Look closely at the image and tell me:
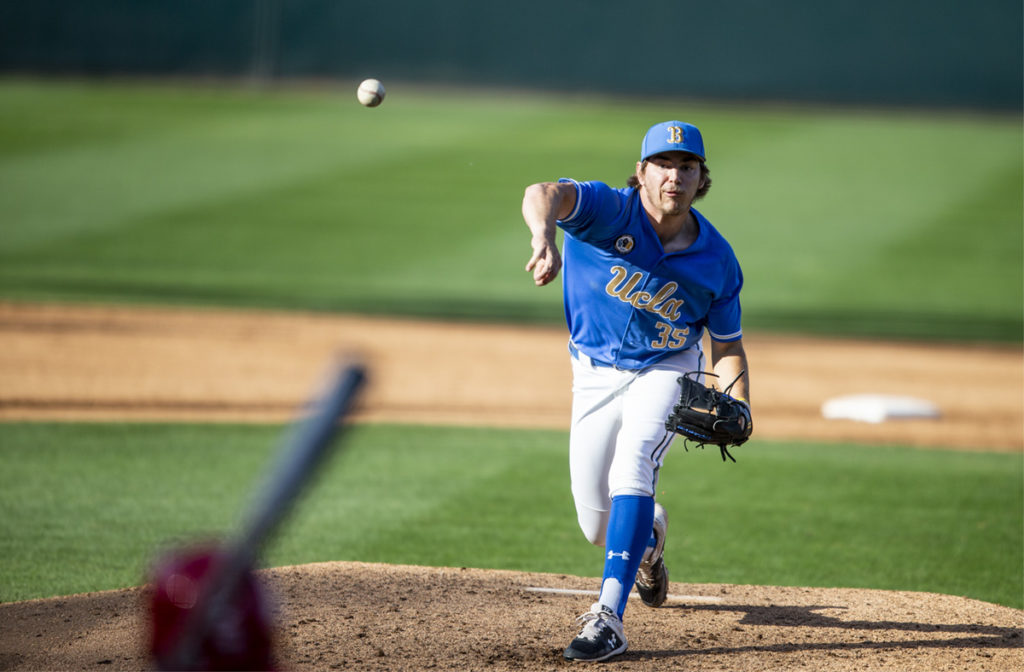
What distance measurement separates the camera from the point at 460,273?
52.4ft

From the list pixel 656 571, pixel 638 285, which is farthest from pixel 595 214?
pixel 656 571

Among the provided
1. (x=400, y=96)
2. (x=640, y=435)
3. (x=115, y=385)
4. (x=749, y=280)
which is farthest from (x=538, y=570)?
(x=400, y=96)

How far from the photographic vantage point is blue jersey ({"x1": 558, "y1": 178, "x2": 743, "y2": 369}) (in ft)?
15.2

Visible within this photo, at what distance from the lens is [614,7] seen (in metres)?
29.6

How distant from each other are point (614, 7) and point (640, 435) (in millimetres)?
26602

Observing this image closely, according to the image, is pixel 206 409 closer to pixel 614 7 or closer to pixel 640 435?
pixel 640 435

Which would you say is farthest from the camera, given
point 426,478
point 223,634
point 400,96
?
point 400,96

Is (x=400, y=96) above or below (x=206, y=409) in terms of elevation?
above

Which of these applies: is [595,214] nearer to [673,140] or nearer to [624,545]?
[673,140]

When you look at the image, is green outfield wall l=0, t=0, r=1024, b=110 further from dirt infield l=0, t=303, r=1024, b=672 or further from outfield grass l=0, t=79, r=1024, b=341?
dirt infield l=0, t=303, r=1024, b=672

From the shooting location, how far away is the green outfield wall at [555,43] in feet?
94.1

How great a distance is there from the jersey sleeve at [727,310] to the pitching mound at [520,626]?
3.91 feet

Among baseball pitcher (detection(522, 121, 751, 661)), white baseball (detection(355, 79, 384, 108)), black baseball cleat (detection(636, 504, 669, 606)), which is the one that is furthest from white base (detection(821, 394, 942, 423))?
white baseball (detection(355, 79, 384, 108))

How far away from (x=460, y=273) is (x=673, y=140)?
11.5 meters
